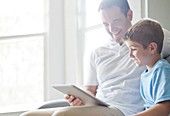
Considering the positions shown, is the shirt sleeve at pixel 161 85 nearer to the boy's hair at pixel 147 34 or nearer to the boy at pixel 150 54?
the boy at pixel 150 54

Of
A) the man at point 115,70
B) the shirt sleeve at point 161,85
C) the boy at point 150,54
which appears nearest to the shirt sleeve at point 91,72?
the man at point 115,70

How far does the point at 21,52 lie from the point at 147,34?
58.7 inches

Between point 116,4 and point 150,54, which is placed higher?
point 116,4

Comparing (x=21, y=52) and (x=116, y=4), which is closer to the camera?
(x=116, y=4)

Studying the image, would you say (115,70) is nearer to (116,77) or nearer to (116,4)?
(116,77)

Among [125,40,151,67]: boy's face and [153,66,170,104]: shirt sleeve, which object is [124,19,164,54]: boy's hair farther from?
[153,66,170,104]: shirt sleeve

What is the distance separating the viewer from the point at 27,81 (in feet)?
10.1

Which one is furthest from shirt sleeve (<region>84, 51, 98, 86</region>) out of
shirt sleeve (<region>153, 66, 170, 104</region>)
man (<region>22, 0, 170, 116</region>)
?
shirt sleeve (<region>153, 66, 170, 104</region>)

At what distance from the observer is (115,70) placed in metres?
2.10

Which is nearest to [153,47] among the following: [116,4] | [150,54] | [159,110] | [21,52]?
[150,54]

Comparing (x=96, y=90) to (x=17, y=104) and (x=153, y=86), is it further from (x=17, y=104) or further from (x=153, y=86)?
(x=17, y=104)

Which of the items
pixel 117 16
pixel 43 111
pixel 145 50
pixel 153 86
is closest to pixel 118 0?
pixel 117 16

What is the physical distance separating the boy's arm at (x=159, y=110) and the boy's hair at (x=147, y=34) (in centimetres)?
28

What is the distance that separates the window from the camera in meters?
3.03
